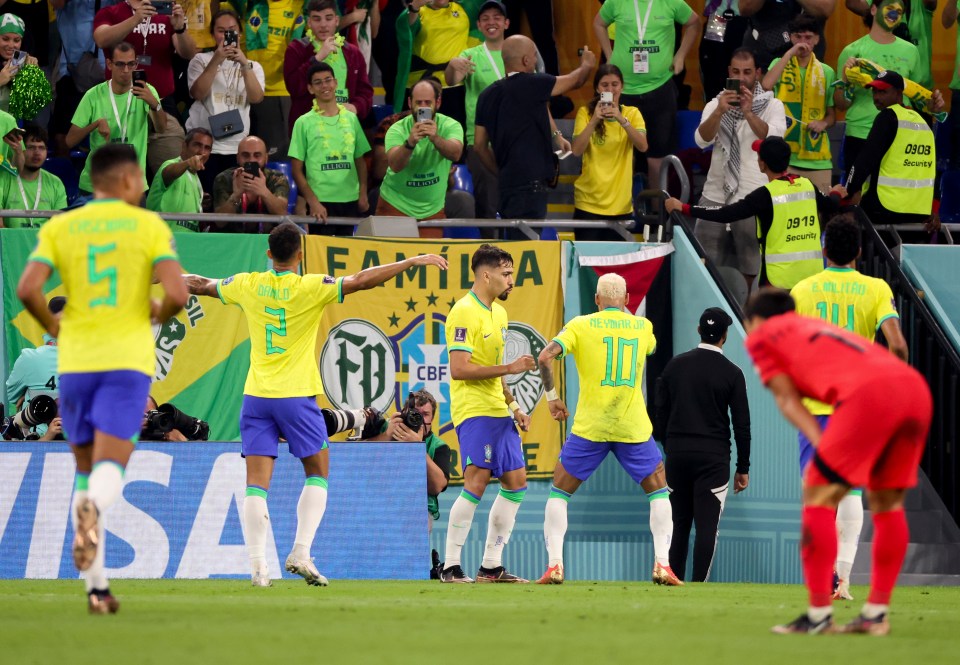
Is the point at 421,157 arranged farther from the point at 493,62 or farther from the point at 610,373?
the point at 610,373

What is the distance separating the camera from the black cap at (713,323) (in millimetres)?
11781

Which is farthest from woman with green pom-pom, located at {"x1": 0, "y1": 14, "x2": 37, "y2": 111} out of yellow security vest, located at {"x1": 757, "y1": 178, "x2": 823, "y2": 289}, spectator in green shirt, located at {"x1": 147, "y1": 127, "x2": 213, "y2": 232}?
yellow security vest, located at {"x1": 757, "y1": 178, "x2": 823, "y2": 289}

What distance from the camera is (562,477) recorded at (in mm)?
10852

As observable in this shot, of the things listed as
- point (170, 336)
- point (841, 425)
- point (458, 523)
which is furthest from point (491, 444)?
point (841, 425)

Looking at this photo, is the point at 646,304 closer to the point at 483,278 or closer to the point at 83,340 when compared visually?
the point at 483,278

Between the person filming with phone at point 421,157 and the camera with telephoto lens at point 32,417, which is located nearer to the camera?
the camera with telephoto lens at point 32,417

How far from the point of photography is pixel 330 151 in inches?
569

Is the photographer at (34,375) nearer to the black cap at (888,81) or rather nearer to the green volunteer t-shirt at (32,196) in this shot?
the green volunteer t-shirt at (32,196)

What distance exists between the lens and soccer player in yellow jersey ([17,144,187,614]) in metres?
6.64

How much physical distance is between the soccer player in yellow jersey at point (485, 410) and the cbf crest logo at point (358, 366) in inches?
131

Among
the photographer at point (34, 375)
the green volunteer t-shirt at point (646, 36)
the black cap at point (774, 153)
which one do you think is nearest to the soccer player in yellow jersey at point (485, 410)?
the black cap at point (774, 153)

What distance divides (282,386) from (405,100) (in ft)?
26.4

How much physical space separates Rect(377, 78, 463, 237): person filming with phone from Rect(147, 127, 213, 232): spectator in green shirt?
173cm

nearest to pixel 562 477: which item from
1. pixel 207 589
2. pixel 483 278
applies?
pixel 483 278
